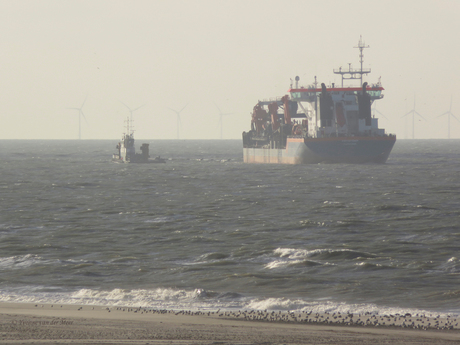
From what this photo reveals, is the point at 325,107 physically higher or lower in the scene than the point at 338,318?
higher

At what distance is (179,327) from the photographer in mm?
16344

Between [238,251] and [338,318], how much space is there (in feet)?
45.9

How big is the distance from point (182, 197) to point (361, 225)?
27305 mm

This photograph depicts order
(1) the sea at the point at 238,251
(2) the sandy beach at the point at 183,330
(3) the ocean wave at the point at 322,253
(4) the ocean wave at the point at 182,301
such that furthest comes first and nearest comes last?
(3) the ocean wave at the point at 322,253 → (1) the sea at the point at 238,251 → (4) the ocean wave at the point at 182,301 → (2) the sandy beach at the point at 183,330

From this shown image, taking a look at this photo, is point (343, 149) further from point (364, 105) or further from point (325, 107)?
point (364, 105)

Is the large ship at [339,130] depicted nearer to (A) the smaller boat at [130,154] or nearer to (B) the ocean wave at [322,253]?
(A) the smaller boat at [130,154]

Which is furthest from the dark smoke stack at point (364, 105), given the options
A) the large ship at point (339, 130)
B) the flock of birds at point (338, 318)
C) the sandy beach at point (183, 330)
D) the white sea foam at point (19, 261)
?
the sandy beach at point (183, 330)

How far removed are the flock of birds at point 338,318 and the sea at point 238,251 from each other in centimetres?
87

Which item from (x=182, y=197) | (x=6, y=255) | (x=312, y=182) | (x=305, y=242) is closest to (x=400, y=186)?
(x=312, y=182)

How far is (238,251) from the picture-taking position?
3241 cm

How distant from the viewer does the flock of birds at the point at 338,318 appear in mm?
17484

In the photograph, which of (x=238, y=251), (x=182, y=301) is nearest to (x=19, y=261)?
(x=238, y=251)

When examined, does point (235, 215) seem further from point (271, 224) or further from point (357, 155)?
point (357, 155)

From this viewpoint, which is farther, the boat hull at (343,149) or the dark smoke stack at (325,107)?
the dark smoke stack at (325,107)
